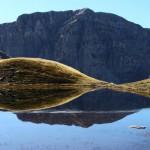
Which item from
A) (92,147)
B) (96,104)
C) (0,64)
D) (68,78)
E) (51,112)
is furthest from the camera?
(0,64)

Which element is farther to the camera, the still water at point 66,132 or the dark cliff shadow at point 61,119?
the dark cliff shadow at point 61,119

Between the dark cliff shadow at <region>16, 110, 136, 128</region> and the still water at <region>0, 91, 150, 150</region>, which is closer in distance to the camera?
the still water at <region>0, 91, 150, 150</region>

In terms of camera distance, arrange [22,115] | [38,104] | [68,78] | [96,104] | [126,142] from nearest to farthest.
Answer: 1. [126,142]
2. [22,115]
3. [38,104]
4. [96,104]
5. [68,78]

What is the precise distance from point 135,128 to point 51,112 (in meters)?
19.2

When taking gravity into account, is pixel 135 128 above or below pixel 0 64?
above

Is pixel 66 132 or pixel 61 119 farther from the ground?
pixel 66 132

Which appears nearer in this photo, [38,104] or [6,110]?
[6,110]

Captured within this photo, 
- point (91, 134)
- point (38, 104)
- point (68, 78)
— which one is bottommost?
point (68, 78)

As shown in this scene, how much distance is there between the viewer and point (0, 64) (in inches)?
7589

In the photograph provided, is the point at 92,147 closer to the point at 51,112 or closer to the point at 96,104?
the point at 51,112

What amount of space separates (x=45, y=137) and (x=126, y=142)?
915 cm

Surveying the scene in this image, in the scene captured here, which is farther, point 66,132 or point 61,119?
point 61,119

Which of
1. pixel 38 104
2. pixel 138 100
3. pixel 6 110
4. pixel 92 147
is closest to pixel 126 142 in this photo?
pixel 92 147

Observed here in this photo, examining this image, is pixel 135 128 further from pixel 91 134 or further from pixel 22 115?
pixel 22 115
